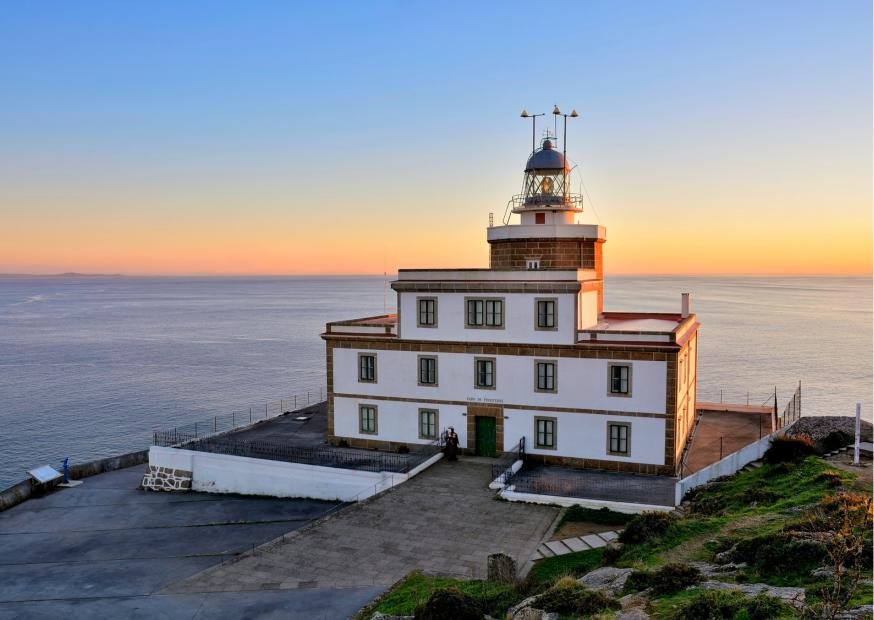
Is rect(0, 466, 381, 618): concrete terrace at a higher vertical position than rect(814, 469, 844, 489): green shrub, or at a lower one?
lower

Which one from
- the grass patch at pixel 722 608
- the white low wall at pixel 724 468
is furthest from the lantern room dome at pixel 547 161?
the grass patch at pixel 722 608

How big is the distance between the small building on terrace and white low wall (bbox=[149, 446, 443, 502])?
306 cm

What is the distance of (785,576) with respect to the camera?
12.9 m

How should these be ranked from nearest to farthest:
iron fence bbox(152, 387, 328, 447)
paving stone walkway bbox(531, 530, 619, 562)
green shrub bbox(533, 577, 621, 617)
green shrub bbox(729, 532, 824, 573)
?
green shrub bbox(533, 577, 621, 617) → green shrub bbox(729, 532, 824, 573) → paving stone walkway bbox(531, 530, 619, 562) → iron fence bbox(152, 387, 328, 447)

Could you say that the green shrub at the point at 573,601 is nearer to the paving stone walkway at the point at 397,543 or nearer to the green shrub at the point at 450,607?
the green shrub at the point at 450,607

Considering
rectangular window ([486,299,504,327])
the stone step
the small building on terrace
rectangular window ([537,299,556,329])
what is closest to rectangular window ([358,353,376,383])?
the small building on terrace

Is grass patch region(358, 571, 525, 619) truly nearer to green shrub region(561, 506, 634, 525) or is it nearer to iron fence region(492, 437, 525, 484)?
green shrub region(561, 506, 634, 525)

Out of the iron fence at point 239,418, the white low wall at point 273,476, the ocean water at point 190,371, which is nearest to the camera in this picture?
the white low wall at point 273,476

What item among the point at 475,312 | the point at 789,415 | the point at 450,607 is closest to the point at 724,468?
the point at 475,312

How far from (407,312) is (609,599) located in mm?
18316

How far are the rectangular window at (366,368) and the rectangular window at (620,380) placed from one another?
1015 centimetres

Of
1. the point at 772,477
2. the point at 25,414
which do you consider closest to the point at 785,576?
the point at 772,477

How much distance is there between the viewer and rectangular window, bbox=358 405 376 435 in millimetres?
30531

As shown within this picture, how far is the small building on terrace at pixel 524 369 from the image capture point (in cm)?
2650
